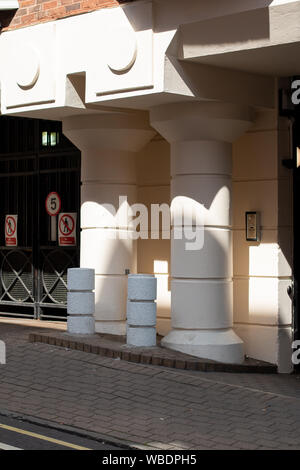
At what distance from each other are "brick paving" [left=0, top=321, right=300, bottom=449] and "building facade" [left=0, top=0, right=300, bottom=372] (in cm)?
113

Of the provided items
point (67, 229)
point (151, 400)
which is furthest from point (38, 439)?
point (67, 229)

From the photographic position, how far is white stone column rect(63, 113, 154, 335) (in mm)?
13328

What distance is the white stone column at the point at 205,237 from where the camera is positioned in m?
12.0

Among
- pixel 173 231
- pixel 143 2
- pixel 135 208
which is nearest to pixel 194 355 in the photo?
pixel 173 231

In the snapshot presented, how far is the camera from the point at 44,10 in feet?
42.0

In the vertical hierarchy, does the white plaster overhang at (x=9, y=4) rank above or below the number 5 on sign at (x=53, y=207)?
above

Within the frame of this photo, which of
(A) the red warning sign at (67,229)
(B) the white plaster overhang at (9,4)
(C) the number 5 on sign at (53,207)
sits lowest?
(A) the red warning sign at (67,229)

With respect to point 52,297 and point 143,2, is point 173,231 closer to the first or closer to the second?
point 143,2

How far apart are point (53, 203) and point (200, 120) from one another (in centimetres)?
467

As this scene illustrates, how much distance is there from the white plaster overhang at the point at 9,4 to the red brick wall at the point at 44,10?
0.20 feet

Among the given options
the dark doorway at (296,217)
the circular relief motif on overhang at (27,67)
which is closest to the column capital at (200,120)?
the dark doorway at (296,217)

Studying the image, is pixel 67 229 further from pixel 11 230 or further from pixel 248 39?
pixel 248 39

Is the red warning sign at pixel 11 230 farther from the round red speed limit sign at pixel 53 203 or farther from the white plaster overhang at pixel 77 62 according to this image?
the white plaster overhang at pixel 77 62

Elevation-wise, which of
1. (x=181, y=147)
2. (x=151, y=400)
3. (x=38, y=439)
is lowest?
(x=38, y=439)
